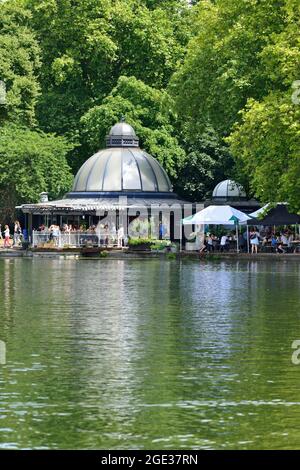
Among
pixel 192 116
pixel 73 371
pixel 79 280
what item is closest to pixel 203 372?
pixel 73 371

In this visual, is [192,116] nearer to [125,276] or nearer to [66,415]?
[125,276]

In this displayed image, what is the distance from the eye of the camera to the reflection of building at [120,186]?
86625 mm

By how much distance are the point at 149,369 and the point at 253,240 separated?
52.2 m

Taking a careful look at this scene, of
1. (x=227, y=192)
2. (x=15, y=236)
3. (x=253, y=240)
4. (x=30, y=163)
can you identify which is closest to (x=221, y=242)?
(x=253, y=240)

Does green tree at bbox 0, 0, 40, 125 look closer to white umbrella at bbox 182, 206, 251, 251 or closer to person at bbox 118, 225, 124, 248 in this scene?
person at bbox 118, 225, 124, 248

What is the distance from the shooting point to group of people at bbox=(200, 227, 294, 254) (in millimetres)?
72938

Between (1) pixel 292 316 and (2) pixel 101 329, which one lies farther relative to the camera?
(1) pixel 292 316

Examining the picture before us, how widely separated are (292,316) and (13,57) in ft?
177

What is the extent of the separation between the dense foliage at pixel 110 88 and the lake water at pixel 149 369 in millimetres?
36894

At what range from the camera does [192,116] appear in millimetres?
78062

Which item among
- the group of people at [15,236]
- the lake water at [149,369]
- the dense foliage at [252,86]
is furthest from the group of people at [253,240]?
the lake water at [149,369]

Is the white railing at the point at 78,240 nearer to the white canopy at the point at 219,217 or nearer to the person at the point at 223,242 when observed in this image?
the white canopy at the point at 219,217

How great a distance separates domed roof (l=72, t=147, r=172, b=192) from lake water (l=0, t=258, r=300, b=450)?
47.7 metres

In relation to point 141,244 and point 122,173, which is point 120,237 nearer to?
point 141,244
